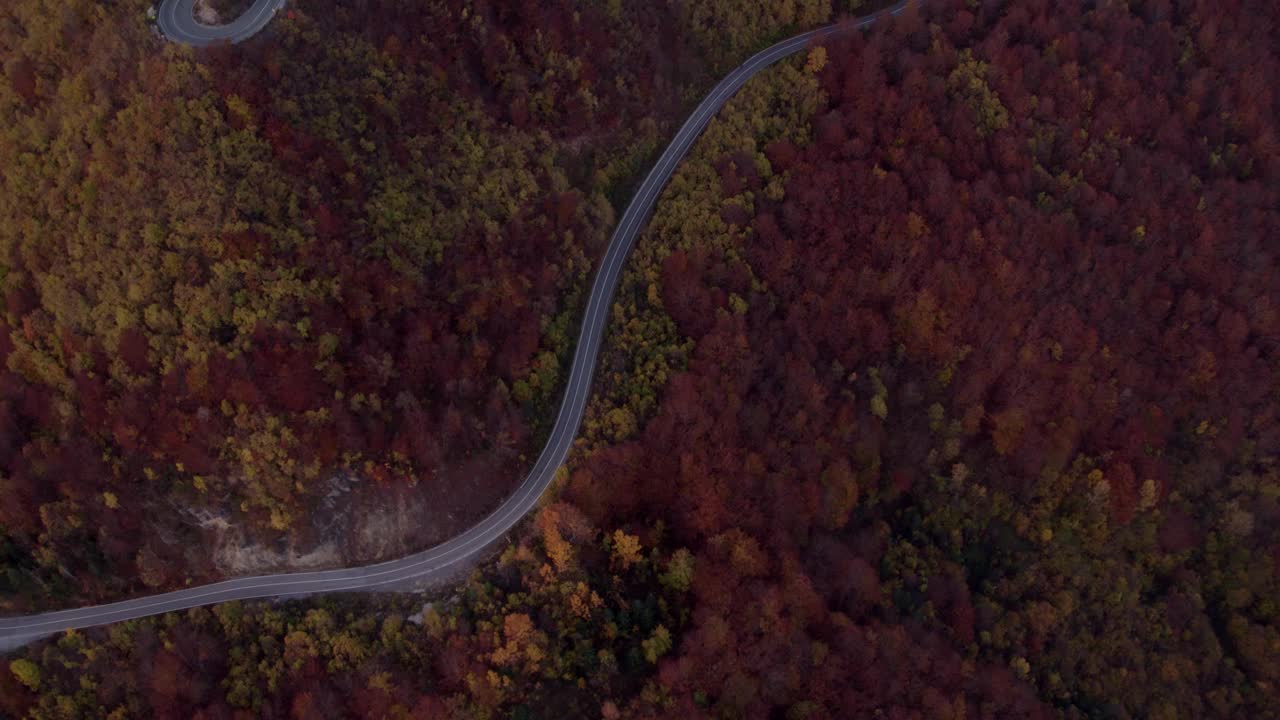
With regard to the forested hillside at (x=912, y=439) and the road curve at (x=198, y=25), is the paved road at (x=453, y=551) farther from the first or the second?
the forested hillside at (x=912, y=439)

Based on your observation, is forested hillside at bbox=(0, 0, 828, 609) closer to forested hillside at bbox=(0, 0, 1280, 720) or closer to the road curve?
the road curve

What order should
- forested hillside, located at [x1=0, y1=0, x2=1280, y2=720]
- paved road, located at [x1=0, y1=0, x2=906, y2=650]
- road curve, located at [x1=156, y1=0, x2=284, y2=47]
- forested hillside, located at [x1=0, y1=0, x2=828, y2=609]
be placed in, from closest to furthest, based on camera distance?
forested hillside, located at [x1=0, y1=0, x2=828, y2=609] → paved road, located at [x1=0, y1=0, x2=906, y2=650] → forested hillside, located at [x1=0, y1=0, x2=1280, y2=720] → road curve, located at [x1=156, y1=0, x2=284, y2=47]

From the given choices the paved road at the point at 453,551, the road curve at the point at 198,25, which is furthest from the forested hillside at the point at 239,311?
the road curve at the point at 198,25

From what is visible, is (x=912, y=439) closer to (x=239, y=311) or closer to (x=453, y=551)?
(x=453, y=551)

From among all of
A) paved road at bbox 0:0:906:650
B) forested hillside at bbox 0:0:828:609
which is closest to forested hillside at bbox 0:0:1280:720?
paved road at bbox 0:0:906:650

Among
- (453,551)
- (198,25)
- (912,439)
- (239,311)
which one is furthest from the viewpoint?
(912,439)

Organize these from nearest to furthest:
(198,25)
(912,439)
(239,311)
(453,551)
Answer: (239,311)
(198,25)
(453,551)
(912,439)

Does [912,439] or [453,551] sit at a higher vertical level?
[453,551]

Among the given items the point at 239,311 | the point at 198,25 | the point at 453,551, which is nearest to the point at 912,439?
the point at 453,551
